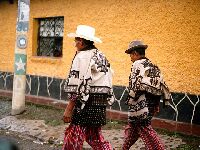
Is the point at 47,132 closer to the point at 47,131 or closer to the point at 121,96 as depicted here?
the point at 47,131

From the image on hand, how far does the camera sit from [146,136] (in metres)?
4.22

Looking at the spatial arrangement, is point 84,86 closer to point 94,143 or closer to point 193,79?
point 94,143

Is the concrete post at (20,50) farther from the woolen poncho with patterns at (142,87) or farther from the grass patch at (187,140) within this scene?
the woolen poncho with patterns at (142,87)

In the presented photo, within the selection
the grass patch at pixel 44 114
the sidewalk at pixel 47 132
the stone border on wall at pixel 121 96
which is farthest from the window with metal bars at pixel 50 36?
the sidewalk at pixel 47 132

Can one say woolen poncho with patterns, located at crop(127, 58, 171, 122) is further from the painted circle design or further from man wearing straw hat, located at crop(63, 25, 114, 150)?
the painted circle design

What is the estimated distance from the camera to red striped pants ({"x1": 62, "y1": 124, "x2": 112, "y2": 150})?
382 centimetres

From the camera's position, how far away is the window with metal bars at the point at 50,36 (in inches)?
368

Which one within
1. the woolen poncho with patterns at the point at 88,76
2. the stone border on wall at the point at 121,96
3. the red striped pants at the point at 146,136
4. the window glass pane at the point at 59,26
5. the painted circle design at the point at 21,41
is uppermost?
the window glass pane at the point at 59,26

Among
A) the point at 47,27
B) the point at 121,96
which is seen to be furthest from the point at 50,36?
the point at 121,96

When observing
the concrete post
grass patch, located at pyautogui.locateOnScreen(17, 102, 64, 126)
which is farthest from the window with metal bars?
the concrete post

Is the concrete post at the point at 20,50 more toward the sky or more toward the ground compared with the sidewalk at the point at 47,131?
more toward the sky

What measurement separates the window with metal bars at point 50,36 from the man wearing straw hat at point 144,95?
17.1 ft

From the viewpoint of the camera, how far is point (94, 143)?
12.9 feet

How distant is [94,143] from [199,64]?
3241mm
